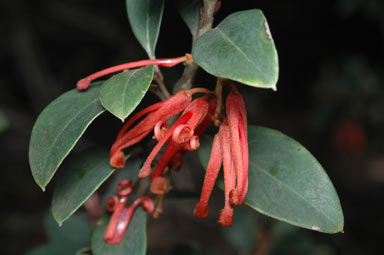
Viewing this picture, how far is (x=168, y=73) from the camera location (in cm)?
236

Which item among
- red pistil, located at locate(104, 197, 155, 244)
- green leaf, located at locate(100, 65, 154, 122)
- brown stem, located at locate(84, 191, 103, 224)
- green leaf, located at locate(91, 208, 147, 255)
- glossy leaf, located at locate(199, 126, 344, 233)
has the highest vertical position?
green leaf, located at locate(100, 65, 154, 122)

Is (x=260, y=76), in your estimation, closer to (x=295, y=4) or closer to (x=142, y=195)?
(x=142, y=195)

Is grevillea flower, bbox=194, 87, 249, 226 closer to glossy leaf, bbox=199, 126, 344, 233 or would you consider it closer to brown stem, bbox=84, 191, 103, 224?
glossy leaf, bbox=199, 126, 344, 233

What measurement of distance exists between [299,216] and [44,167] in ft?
1.45

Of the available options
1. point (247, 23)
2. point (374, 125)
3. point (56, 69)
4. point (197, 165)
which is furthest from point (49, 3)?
point (247, 23)

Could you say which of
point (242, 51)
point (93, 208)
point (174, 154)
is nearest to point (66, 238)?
point (93, 208)

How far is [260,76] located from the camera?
2.27 feet

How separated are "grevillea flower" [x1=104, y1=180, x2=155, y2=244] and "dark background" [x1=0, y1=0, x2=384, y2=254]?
4.50 ft

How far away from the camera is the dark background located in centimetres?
277

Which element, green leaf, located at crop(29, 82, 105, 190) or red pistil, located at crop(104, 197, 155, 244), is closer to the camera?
green leaf, located at crop(29, 82, 105, 190)

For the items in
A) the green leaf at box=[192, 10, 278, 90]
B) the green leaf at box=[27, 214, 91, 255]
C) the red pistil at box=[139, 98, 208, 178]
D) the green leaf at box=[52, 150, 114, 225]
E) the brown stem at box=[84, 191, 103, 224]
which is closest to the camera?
the green leaf at box=[192, 10, 278, 90]

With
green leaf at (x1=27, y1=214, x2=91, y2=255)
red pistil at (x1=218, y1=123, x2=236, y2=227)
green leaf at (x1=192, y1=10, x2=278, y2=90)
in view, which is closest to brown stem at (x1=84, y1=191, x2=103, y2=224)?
green leaf at (x1=27, y1=214, x2=91, y2=255)

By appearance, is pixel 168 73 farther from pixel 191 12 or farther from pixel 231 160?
pixel 231 160

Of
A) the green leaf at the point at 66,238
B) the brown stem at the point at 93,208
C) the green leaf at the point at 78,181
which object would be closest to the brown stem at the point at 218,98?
the green leaf at the point at 78,181
